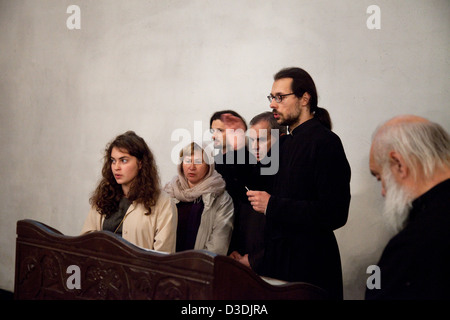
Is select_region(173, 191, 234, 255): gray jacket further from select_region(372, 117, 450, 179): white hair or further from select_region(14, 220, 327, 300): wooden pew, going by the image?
select_region(372, 117, 450, 179): white hair

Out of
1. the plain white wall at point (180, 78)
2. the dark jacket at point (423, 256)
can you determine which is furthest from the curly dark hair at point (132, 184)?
the dark jacket at point (423, 256)

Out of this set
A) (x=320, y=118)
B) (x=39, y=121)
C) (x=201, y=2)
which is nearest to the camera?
(x=320, y=118)

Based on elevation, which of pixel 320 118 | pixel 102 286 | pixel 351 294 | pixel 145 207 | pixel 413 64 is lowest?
pixel 351 294

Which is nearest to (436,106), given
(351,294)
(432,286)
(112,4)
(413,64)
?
(413,64)

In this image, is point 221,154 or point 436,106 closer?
point 436,106

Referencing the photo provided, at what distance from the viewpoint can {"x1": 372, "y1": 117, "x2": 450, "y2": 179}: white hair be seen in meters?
1.91

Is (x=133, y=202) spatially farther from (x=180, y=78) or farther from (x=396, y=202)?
(x=180, y=78)

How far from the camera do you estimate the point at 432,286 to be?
173cm

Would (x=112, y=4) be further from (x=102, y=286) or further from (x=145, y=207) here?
(x=102, y=286)

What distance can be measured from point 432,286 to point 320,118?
1531mm

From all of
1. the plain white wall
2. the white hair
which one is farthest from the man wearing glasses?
the plain white wall

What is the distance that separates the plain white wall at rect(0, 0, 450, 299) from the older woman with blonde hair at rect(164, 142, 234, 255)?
1075 millimetres

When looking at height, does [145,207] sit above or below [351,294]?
above

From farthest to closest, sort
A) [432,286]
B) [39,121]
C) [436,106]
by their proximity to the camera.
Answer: [39,121] < [436,106] < [432,286]
